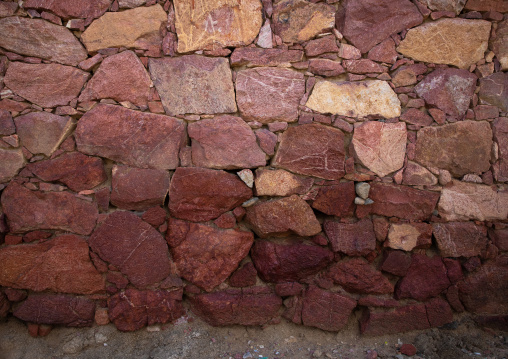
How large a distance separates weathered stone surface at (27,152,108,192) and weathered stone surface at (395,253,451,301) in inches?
93.6

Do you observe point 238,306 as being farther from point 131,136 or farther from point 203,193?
point 131,136

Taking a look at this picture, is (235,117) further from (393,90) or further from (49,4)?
(49,4)

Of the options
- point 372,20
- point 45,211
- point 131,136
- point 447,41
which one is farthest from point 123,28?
point 447,41

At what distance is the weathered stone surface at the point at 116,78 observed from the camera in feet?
8.34

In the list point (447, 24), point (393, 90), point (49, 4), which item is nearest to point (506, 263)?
point (393, 90)

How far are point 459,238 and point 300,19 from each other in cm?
202

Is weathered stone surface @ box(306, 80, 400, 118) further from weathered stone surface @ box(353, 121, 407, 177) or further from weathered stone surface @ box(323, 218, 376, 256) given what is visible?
weathered stone surface @ box(323, 218, 376, 256)

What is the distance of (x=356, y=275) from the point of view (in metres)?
2.74

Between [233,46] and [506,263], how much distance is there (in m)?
2.66

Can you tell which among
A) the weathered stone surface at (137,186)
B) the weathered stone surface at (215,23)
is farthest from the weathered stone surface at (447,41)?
the weathered stone surface at (137,186)

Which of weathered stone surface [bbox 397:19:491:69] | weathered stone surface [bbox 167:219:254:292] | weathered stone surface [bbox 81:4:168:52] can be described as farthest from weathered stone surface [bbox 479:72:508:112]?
weathered stone surface [bbox 81:4:168:52]

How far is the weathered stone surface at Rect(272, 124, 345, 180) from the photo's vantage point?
2658 mm

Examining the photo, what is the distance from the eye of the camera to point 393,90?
107 inches

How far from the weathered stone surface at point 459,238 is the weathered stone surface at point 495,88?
0.96 m
